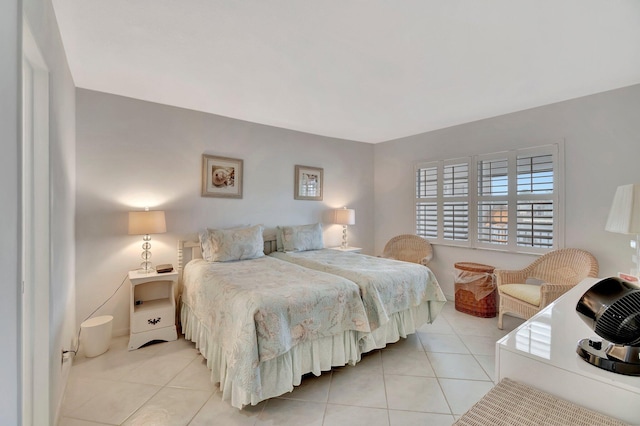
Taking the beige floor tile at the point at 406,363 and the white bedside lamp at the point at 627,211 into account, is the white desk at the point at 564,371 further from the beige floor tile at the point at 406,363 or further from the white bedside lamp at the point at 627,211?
the beige floor tile at the point at 406,363

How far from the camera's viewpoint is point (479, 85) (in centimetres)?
273

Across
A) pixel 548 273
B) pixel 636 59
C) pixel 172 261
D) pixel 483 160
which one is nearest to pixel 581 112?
pixel 636 59

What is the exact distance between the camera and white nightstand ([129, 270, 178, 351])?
8.90ft

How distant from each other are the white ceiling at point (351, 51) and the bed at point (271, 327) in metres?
1.79

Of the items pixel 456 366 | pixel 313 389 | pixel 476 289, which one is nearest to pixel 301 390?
pixel 313 389

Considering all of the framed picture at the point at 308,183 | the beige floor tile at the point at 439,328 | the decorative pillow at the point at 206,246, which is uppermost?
the framed picture at the point at 308,183

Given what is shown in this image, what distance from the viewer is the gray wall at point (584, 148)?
278 centimetres

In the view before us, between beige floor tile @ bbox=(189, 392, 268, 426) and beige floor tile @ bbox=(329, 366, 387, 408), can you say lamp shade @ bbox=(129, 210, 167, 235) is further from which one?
beige floor tile @ bbox=(329, 366, 387, 408)

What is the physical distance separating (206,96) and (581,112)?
13.1ft

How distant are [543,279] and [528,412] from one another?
9.92ft

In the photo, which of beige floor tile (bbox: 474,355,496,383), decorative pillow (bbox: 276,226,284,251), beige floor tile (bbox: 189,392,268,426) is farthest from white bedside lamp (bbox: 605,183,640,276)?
decorative pillow (bbox: 276,226,284,251)

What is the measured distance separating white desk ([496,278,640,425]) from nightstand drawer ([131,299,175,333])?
114 inches

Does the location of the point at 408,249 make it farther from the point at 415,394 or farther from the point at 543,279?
the point at 415,394

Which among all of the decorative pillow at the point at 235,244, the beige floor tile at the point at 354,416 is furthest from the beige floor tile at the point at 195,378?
the decorative pillow at the point at 235,244
